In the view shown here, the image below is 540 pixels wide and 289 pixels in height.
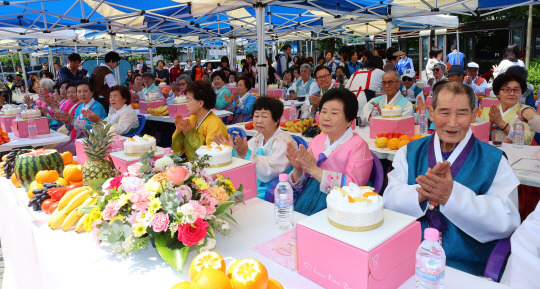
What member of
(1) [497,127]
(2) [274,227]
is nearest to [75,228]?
(2) [274,227]

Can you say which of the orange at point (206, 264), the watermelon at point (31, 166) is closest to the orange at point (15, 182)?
the watermelon at point (31, 166)

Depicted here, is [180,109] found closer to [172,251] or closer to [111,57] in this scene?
[111,57]

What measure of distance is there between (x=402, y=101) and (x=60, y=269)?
13.5ft

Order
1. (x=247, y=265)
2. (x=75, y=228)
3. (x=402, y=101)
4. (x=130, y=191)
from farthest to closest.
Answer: (x=402, y=101) → (x=75, y=228) → (x=130, y=191) → (x=247, y=265)

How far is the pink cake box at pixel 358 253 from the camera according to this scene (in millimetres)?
1237

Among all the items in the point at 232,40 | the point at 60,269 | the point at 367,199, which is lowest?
the point at 60,269

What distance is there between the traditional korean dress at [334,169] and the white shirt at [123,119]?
3119 mm

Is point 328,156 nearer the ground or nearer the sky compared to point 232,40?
nearer the ground

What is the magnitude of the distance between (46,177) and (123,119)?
243cm

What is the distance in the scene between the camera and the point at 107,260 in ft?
5.61

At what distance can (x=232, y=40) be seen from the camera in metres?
13.3

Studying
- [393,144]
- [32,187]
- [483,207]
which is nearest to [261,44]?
[393,144]

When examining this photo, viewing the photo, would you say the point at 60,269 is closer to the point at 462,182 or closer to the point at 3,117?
the point at 462,182

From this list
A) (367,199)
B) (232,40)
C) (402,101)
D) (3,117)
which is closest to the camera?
(367,199)
